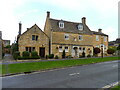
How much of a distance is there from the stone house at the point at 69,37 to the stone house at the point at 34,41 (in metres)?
1.67

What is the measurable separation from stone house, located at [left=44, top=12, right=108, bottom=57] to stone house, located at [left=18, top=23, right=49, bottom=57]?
5.49ft

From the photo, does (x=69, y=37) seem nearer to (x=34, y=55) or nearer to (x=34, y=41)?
(x=34, y=41)

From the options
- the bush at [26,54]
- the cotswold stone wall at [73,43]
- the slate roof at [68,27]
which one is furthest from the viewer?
the slate roof at [68,27]

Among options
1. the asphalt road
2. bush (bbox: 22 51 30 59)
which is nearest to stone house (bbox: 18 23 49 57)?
bush (bbox: 22 51 30 59)

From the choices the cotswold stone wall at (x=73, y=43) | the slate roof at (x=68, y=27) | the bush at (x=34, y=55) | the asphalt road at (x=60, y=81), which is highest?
the slate roof at (x=68, y=27)

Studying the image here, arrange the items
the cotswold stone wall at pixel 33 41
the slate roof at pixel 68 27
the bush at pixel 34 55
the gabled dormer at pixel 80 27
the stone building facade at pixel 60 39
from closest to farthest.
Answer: the bush at pixel 34 55 → the cotswold stone wall at pixel 33 41 → the stone building facade at pixel 60 39 → the slate roof at pixel 68 27 → the gabled dormer at pixel 80 27

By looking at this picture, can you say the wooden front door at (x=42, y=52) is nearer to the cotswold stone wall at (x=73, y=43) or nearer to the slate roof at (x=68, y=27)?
the cotswold stone wall at (x=73, y=43)

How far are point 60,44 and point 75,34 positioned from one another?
18.4 ft

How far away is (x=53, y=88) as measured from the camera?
24.2 feet

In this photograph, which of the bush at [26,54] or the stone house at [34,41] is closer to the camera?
the bush at [26,54]

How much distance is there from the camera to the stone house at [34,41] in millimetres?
28594

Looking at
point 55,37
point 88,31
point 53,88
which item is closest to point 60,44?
point 55,37

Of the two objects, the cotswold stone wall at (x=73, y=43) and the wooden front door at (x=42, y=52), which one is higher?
the cotswold stone wall at (x=73, y=43)

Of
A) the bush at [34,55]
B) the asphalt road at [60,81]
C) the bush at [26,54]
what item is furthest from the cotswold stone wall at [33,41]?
the asphalt road at [60,81]
